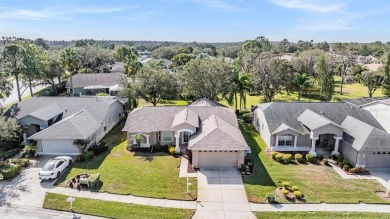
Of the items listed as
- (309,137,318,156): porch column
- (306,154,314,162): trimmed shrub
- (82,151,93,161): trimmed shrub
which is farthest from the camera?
(309,137,318,156): porch column

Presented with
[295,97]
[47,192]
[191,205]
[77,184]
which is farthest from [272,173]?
[295,97]

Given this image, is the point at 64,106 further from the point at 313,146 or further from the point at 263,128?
the point at 313,146

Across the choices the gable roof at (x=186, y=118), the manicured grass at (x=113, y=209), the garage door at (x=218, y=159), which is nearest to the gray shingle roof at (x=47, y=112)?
the manicured grass at (x=113, y=209)

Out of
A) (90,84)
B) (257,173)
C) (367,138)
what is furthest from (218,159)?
(90,84)

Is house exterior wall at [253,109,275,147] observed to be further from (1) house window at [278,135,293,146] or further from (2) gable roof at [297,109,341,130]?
(2) gable roof at [297,109,341,130]

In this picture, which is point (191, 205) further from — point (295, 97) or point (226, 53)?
point (226, 53)

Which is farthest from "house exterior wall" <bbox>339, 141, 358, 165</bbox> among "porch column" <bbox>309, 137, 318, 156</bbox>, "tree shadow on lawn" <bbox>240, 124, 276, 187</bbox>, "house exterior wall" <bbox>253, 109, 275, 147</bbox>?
"tree shadow on lawn" <bbox>240, 124, 276, 187</bbox>

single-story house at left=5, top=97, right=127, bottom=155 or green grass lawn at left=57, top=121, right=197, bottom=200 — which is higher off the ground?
single-story house at left=5, top=97, right=127, bottom=155

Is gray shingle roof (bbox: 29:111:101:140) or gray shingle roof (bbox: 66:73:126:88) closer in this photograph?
gray shingle roof (bbox: 29:111:101:140)
